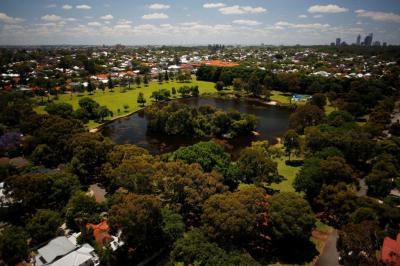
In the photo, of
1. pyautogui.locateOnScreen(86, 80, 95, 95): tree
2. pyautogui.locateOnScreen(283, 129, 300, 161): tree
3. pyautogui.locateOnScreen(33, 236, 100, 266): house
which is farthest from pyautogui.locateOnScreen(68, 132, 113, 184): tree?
pyautogui.locateOnScreen(86, 80, 95, 95): tree

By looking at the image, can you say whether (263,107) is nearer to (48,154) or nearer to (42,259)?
(48,154)

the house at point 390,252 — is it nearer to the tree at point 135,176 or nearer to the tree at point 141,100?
the tree at point 135,176

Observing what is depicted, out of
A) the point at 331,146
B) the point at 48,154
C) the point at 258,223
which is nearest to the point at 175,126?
the point at 48,154

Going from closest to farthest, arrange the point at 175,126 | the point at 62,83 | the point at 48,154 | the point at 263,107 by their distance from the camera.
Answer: the point at 48,154
the point at 175,126
the point at 263,107
the point at 62,83

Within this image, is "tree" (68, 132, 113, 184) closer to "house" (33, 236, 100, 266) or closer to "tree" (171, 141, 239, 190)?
"tree" (171, 141, 239, 190)

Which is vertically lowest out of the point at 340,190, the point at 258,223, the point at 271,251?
the point at 271,251

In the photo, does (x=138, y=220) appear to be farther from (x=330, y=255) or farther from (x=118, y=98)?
(x=118, y=98)

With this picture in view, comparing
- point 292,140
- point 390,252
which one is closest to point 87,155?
point 292,140
